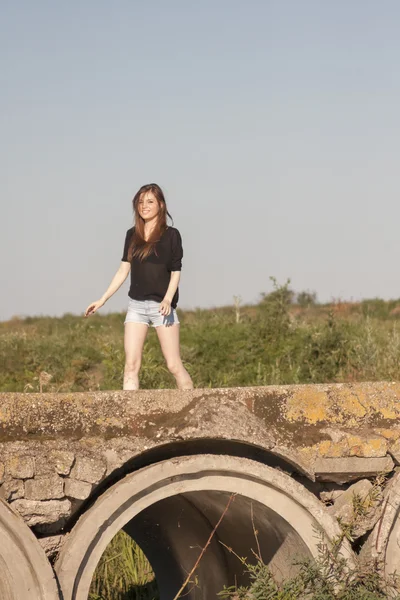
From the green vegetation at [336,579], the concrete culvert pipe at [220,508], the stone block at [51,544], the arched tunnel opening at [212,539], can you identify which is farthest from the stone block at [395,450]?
the stone block at [51,544]

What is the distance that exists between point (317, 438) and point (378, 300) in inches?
541

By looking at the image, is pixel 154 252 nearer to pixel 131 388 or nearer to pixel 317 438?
pixel 131 388

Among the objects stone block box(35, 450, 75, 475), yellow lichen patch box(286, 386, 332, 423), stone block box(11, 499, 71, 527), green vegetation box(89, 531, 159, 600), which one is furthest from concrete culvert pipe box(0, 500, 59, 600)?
green vegetation box(89, 531, 159, 600)

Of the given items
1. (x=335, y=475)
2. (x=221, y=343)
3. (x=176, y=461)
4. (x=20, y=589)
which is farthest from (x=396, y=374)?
(x=20, y=589)

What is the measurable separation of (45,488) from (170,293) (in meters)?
1.68

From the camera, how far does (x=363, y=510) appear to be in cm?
680

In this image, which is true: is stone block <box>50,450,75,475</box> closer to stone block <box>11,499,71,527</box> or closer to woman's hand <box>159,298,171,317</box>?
stone block <box>11,499,71,527</box>

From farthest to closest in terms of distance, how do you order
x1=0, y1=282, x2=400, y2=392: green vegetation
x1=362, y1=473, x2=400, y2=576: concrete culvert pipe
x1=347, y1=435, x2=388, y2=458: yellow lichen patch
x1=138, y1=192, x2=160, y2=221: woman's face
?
x1=0, y1=282, x2=400, y2=392: green vegetation
x1=138, y1=192, x2=160, y2=221: woman's face
x1=347, y1=435, x2=388, y2=458: yellow lichen patch
x1=362, y1=473, x2=400, y2=576: concrete culvert pipe

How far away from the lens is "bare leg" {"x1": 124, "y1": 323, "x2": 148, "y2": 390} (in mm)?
7109

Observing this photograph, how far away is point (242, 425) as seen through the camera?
6.61m

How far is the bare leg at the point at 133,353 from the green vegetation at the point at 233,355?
12.2 ft

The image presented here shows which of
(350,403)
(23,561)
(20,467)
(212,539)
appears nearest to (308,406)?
(350,403)

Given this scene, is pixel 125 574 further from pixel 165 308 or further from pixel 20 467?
pixel 20 467

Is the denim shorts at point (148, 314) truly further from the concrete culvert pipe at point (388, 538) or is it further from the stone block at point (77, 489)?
the concrete culvert pipe at point (388, 538)
